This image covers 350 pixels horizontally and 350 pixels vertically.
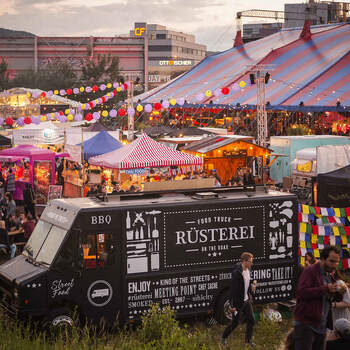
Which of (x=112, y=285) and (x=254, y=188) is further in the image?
(x=254, y=188)

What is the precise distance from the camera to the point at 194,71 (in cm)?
5069

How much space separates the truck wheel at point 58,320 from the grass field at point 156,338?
0.27 meters

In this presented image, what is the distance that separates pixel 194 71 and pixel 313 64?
540 inches

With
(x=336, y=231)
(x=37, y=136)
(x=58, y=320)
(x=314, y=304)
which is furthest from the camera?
(x=37, y=136)

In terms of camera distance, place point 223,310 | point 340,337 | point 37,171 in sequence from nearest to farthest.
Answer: point 340,337 < point 223,310 < point 37,171

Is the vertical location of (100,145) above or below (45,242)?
above

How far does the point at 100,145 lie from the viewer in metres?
24.1

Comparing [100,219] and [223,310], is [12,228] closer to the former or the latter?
[100,219]

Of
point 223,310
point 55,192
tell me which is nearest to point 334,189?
point 223,310

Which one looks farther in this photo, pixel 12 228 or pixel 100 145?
pixel 100 145

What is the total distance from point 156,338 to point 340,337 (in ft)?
6.80

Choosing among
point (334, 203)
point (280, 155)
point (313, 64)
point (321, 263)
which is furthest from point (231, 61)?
point (321, 263)

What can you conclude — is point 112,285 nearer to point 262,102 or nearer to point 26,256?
point 26,256

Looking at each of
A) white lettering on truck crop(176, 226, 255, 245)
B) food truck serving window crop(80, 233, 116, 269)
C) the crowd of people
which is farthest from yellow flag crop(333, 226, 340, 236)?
the crowd of people
